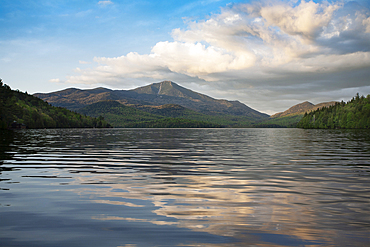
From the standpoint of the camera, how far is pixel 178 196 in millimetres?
14008

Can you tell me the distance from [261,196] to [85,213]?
27.9 ft

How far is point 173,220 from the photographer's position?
10.3 metres

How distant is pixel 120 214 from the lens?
435 inches

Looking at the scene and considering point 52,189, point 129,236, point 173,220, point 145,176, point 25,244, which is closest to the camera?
point 25,244

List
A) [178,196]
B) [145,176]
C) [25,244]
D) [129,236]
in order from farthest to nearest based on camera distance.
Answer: [145,176] < [178,196] < [129,236] < [25,244]

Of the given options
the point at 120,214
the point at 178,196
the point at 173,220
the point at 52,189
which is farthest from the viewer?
the point at 52,189

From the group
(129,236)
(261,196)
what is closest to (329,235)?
(261,196)

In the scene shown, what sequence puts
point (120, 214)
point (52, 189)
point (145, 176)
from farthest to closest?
point (145, 176)
point (52, 189)
point (120, 214)

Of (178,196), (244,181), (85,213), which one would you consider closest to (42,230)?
(85,213)

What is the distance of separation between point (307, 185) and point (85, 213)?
42.6 ft

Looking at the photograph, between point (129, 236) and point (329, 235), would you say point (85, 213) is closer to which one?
point (129, 236)

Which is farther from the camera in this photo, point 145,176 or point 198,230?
point 145,176

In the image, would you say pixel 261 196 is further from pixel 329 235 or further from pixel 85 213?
pixel 85 213

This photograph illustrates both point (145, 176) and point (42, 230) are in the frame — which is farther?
point (145, 176)
